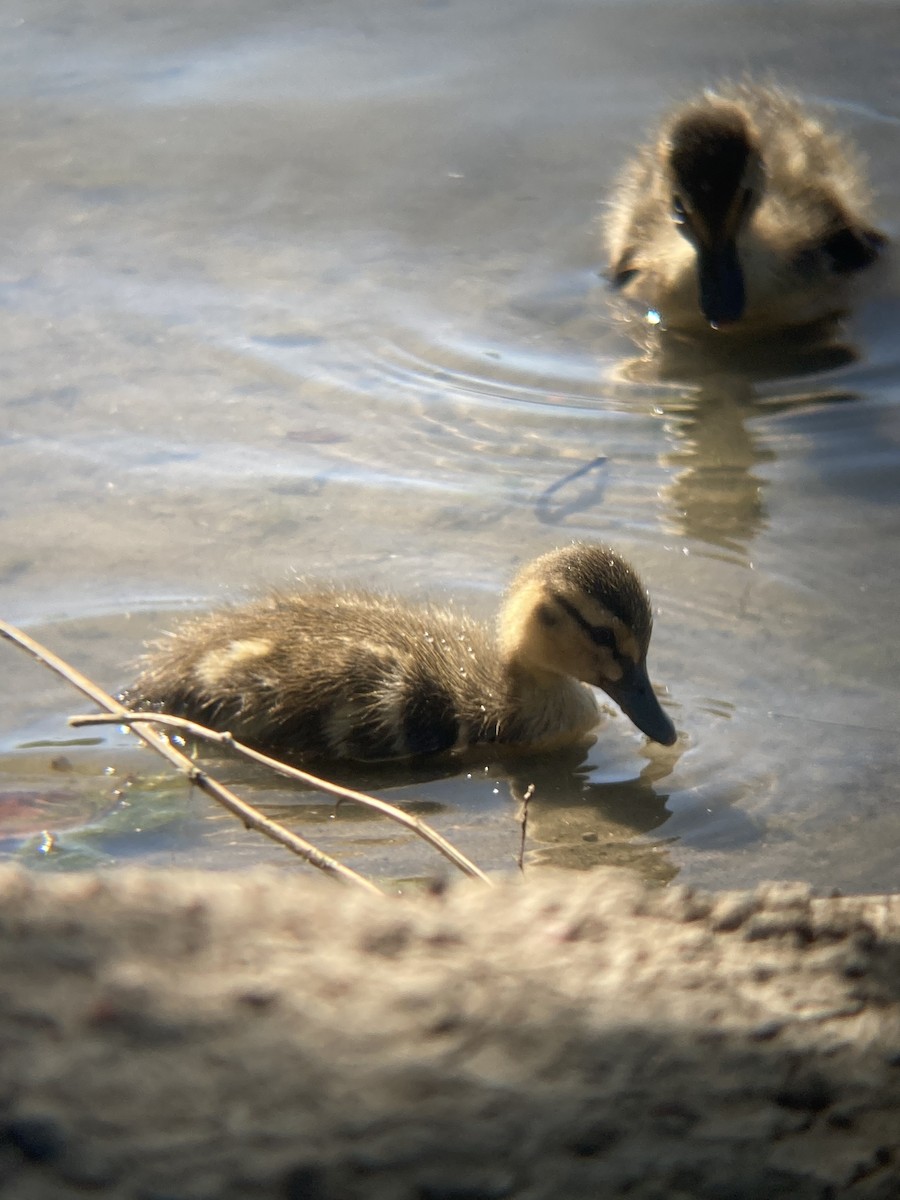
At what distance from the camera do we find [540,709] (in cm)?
425

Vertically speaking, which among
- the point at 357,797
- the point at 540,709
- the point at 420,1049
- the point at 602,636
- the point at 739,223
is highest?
the point at 420,1049

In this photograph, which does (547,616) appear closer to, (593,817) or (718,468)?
(593,817)

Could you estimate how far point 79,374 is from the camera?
5.67m

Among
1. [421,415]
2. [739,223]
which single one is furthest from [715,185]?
[421,415]

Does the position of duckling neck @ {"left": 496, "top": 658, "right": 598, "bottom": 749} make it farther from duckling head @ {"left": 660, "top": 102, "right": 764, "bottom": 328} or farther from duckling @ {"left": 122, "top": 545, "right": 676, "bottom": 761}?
duckling head @ {"left": 660, "top": 102, "right": 764, "bottom": 328}

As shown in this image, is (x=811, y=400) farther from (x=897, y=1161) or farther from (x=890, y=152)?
(x=897, y=1161)

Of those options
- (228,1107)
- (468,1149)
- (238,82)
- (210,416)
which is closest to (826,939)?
(468,1149)

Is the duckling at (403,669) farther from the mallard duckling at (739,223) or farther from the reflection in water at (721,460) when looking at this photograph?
the mallard duckling at (739,223)

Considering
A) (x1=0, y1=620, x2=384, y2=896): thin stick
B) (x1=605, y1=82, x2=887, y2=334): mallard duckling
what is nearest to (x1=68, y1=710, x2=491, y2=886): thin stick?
(x1=0, y1=620, x2=384, y2=896): thin stick

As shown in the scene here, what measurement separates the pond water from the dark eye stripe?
211mm

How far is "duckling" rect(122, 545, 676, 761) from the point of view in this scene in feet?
13.5

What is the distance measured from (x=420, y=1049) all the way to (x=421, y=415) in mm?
4526

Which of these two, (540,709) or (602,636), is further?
(540,709)

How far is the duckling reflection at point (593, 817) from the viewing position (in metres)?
3.51
